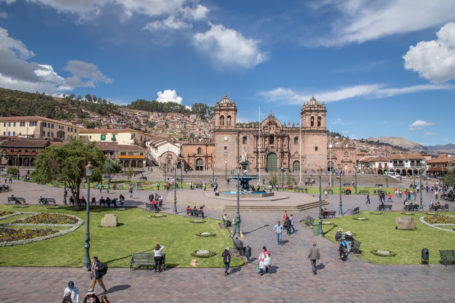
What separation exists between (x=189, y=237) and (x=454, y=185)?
38103mm

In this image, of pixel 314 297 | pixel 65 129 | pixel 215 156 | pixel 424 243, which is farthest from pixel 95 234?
pixel 65 129

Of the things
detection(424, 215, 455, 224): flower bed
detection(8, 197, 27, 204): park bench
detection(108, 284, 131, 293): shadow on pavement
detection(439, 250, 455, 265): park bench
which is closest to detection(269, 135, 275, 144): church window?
detection(424, 215, 455, 224): flower bed

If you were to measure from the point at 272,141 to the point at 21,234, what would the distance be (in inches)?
2154

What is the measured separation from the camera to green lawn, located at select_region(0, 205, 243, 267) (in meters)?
12.0

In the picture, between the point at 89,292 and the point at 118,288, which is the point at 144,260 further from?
the point at 89,292

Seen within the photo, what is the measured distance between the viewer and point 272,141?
65.2 metres

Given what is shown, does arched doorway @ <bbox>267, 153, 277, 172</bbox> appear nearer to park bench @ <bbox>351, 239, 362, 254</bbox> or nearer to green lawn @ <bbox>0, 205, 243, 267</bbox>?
green lawn @ <bbox>0, 205, 243, 267</bbox>

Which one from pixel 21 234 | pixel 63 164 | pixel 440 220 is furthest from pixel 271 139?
pixel 21 234

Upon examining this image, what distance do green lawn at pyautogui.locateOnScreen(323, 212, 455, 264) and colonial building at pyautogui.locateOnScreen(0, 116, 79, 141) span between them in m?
68.9

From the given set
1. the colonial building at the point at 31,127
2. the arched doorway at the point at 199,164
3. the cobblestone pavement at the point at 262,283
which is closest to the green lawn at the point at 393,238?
the cobblestone pavement at the point at 262,283

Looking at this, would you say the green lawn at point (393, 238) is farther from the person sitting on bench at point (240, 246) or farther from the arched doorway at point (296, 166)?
the arched doorway at point (296, 166)

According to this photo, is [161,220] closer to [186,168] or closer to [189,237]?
[189,237]

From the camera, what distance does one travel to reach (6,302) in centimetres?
826

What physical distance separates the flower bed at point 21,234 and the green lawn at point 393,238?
1544 cm
